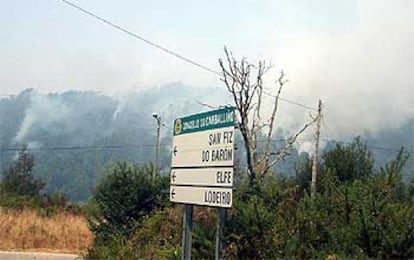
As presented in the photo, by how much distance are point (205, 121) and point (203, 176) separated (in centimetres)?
58

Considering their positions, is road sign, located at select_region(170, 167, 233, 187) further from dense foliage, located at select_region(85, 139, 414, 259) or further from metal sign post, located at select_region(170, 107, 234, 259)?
dense foliage, located at select_region(85, 139, 414, 259)

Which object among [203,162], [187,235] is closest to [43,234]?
[187,235]

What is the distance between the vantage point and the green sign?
6.80 metres

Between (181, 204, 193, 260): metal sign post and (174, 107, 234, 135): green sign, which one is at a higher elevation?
(174, 107, 234, 135): green sign

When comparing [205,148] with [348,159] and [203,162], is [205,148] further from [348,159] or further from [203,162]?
[348,159]

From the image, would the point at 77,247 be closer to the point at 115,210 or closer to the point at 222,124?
the point at 115,210

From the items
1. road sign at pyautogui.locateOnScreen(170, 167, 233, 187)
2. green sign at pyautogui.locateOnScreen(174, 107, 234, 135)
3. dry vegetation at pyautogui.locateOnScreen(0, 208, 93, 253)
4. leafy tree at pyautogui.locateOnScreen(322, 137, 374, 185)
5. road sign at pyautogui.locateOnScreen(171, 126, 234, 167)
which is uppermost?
leafy tree at pyautogui.locateOnScreen(322, 137, 374, 185)

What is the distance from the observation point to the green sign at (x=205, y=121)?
268 inches

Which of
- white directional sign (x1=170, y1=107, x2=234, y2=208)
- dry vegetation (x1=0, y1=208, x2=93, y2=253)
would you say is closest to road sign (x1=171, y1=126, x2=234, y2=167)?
white directional sign (x1=170, y1=107, x2=234, y2=208)

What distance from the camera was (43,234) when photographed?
985 inches

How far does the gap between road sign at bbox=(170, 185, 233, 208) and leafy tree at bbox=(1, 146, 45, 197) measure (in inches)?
2015

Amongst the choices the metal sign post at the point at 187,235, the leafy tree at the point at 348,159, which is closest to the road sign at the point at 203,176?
the metal sign post at the point at 187,235

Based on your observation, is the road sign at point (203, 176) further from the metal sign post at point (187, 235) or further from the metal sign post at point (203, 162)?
the metal sign post at point (187, 235)

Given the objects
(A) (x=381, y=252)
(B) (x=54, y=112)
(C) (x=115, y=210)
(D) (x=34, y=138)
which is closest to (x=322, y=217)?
(A) (x=381, y=252)
